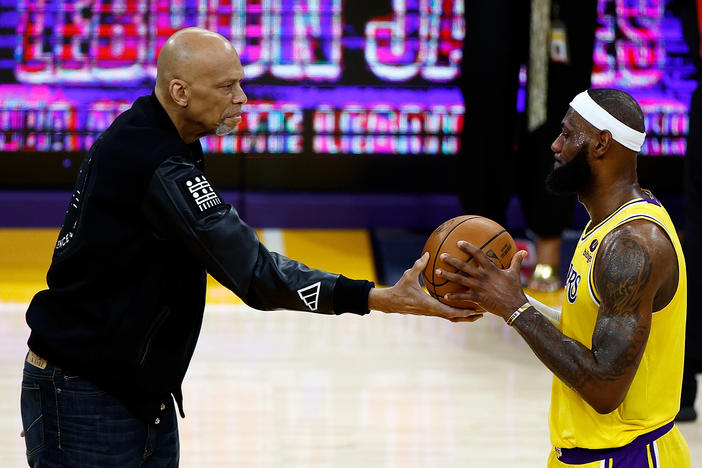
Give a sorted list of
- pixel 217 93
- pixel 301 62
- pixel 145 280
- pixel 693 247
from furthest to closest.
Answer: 1. pixel 301 62
2. pixel 693 247
3. pixel 217 93
4. pixel 145 280

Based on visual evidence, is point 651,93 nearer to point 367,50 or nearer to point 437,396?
point 367,50

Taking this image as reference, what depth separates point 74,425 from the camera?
9.54 feet

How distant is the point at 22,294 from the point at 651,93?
5114 millimetres

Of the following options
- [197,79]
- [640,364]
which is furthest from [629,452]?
[197,79]

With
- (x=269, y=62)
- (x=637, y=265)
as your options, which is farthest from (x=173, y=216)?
(x=269, y=62)

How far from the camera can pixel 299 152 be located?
883cm

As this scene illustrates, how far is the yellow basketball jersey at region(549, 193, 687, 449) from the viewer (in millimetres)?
2885

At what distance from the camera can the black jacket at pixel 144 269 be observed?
280cm

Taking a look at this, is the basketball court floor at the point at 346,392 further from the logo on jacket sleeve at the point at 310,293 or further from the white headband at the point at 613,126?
the white headband at the point at 613,126

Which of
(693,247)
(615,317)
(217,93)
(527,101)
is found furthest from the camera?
(527,101)

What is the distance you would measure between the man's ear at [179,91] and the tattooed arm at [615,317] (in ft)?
3.32

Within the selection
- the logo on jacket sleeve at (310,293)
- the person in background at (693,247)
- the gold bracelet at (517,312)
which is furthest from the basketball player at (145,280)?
the person in background at (693,247)

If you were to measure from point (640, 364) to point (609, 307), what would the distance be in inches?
10.0

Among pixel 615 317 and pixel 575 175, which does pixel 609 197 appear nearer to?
pixel 575 175
